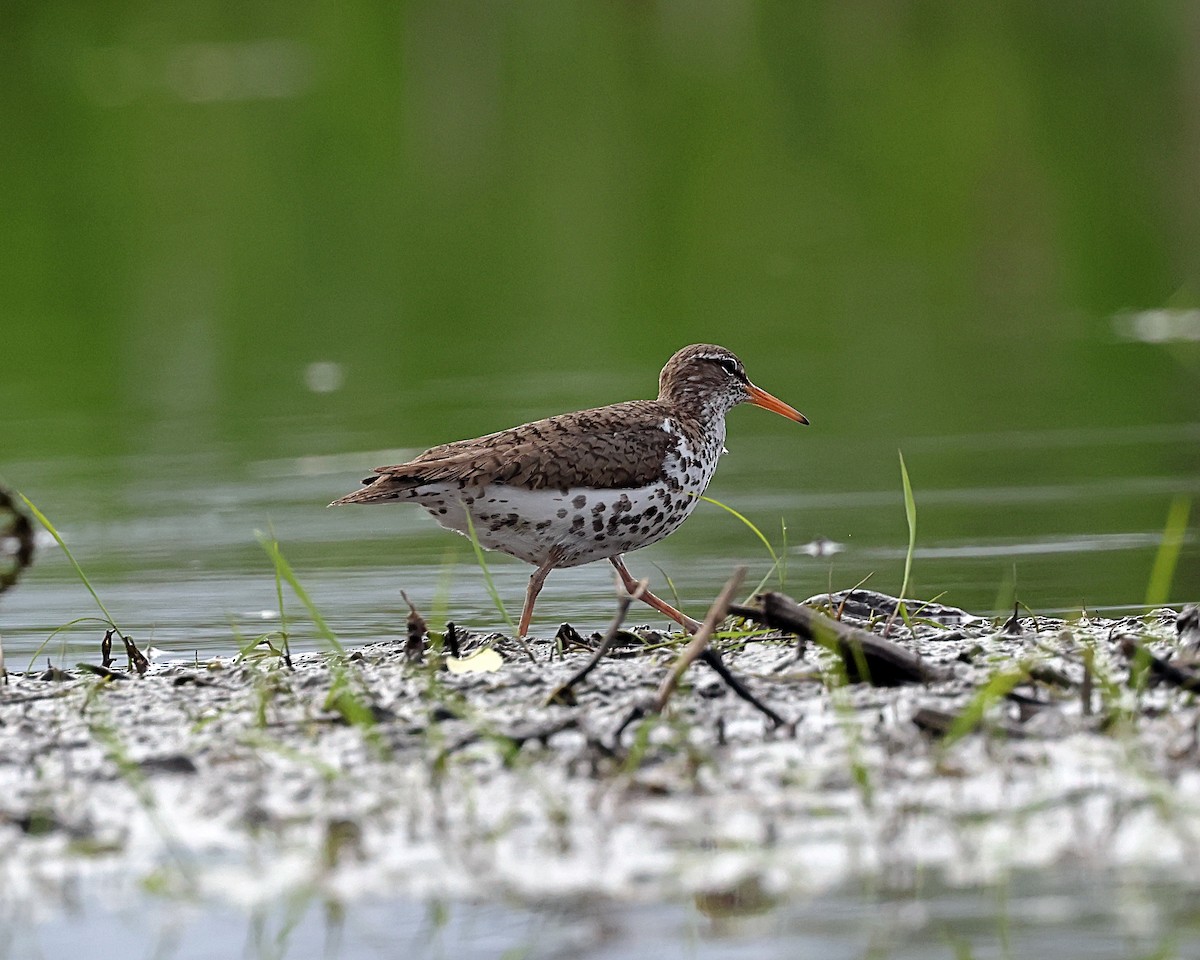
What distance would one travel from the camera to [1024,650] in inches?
236

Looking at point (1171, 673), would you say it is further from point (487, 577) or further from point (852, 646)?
point (487, 577)

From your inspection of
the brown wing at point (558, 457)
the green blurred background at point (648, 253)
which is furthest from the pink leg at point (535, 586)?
the green blurred background at point (648, 253)

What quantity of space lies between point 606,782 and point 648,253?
1642 cm

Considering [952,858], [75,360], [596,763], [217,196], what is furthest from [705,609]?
[217,196]

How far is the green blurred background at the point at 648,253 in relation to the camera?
11930 mm

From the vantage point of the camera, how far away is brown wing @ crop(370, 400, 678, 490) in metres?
7.21

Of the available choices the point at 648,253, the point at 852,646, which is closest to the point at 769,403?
the point at 852,646

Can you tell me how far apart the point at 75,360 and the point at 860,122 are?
44.6ft

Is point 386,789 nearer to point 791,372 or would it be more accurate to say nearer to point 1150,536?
point 1150,536

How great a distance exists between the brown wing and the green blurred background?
130 cm

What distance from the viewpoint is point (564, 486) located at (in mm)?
7293

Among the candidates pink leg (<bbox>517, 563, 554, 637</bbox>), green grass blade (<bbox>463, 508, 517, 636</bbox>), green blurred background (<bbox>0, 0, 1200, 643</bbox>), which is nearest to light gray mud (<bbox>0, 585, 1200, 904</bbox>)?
green grass blade (<bbox>463, 508, 517, 636</bbox>)

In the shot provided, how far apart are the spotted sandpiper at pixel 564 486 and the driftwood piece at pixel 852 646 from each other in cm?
158

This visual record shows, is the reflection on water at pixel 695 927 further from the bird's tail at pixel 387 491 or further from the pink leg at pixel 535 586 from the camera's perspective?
the pink leg at pixel 535 586
